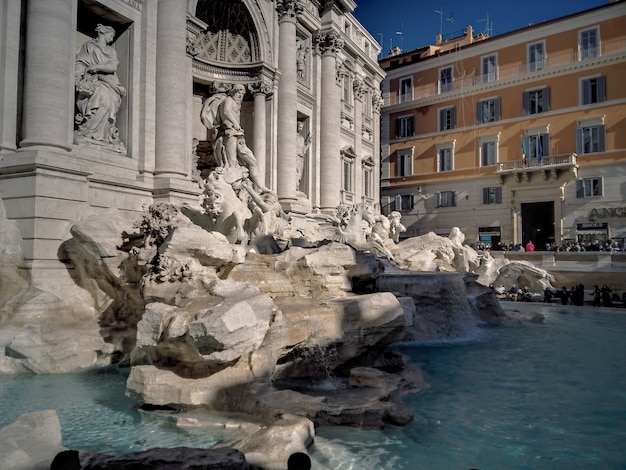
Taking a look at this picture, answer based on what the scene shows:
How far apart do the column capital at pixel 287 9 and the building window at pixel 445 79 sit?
12651 millimetres

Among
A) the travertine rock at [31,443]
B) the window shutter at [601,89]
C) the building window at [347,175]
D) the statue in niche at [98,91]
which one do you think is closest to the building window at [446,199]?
the building window at [347,175]

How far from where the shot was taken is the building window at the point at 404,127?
26812 mm

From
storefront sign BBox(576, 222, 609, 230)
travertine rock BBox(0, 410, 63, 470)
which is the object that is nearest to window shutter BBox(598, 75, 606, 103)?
storefront sign BBox(576, 222, 609, 230)

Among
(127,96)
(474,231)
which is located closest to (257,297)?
(127,96)

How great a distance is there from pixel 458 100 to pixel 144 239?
21.6 meters

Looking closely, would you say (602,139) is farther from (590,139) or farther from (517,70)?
(517,70)

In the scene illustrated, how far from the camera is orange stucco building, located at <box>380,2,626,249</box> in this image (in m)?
20.7

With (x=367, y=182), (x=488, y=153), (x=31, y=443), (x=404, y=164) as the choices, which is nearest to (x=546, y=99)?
(x=488, y=153)

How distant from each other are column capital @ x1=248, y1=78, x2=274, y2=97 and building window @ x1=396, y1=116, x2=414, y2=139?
1405 cm

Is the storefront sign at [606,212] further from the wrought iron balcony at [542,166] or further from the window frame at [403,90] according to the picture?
the window frame at [403,90]

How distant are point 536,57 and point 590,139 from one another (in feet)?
15.8

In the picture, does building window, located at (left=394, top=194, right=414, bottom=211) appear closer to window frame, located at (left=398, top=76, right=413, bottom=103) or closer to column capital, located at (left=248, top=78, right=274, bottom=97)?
window frame, located at (left=398, top=76, right=413, bottom=103)

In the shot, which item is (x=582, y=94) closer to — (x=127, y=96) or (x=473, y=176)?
(x=473, y=176)

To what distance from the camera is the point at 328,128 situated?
17766 mm
